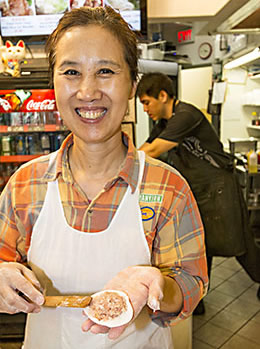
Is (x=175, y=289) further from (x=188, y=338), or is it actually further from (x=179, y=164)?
(x=179, y=164)

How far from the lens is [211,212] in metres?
2.84

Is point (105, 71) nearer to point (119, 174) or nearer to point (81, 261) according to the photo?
point (119, 174)

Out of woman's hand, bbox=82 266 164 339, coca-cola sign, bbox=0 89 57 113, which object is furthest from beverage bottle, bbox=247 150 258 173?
woman's hand, bbox=82 266 164 339

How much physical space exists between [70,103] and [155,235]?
0.45 metres

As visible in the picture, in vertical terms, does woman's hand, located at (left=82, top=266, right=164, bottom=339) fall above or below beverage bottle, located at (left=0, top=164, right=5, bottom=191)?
above

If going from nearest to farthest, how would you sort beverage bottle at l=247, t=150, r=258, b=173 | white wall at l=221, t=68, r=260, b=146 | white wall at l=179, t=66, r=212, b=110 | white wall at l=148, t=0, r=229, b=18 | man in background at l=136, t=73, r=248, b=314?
man in background at l=136, t=73, r=248, b=314 < white wall at l=148, t=0, r=229, b=18 < beverage bottle at l=247, t=150, r=258, b=173 < white wall at l=221, t=68, r=260, b=146 < white wall at l=179, t=66, r=212, b=110

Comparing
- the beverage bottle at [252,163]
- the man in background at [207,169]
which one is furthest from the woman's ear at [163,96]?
the beverage bottle at [252,163]

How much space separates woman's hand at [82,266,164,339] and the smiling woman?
8 centimetres

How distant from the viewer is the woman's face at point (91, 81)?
0.98 metres

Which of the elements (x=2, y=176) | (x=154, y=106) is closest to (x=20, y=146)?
(x=2, y=176)

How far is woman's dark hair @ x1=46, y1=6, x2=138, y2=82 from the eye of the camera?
3.30ft

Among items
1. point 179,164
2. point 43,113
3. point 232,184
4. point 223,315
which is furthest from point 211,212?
point 43,113

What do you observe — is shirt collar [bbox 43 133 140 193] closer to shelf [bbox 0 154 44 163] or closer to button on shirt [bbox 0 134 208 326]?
button on shirt [bbox 0 134 208 326]

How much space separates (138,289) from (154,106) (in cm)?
214
